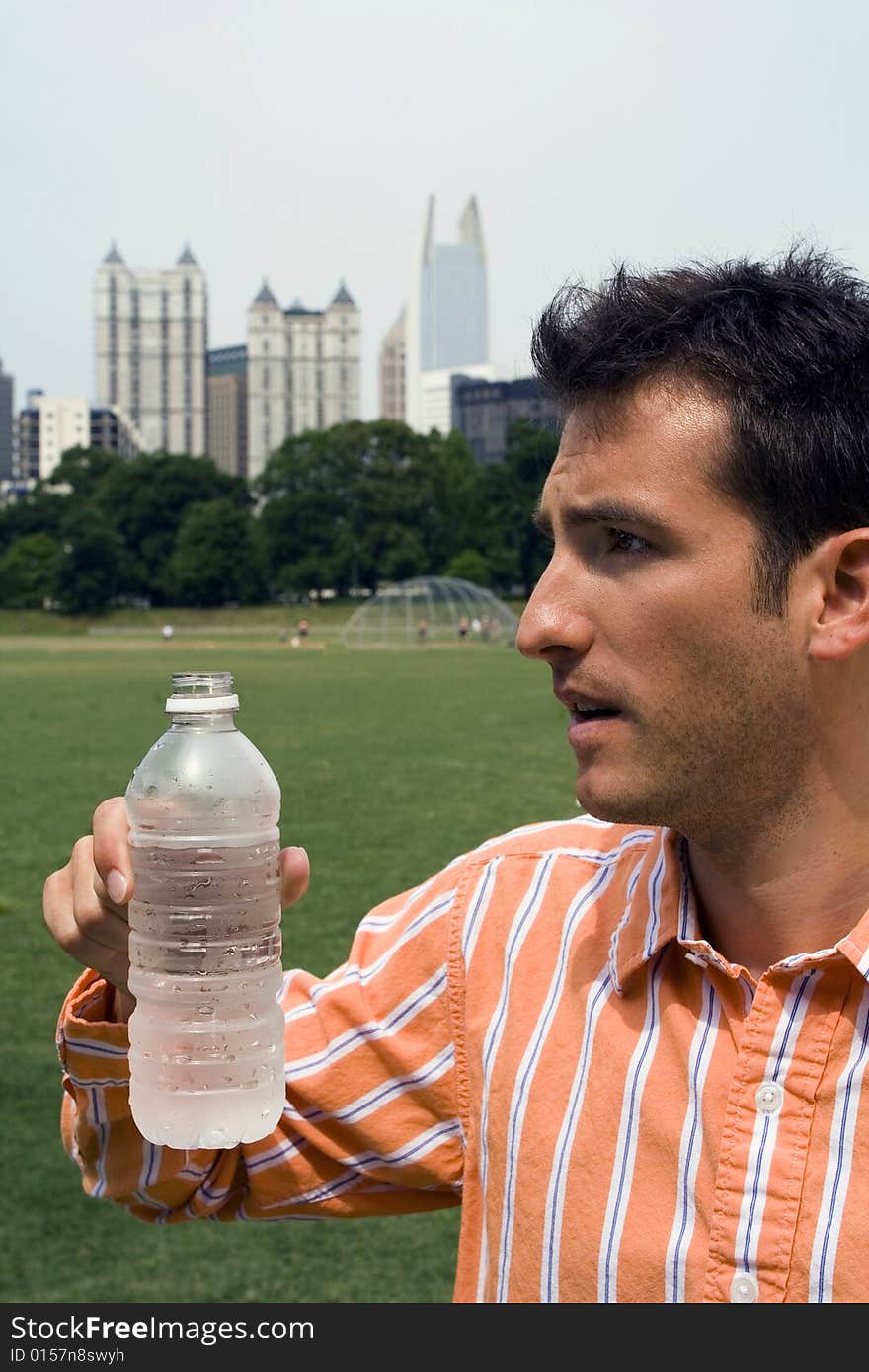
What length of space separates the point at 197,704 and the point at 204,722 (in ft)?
0.30

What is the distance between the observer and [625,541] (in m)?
2.05

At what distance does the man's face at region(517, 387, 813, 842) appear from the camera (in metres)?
2.00

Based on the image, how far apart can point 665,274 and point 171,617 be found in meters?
78.5

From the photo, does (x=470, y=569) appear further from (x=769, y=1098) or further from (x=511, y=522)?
(x=769, y=1098)

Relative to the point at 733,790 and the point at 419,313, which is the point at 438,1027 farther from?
the point at 419,313

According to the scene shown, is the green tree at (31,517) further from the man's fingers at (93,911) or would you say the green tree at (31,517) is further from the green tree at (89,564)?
the man's fingers at (93,911)

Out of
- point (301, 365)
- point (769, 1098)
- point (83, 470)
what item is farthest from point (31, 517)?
point (769, 1098)

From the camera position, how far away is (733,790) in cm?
204

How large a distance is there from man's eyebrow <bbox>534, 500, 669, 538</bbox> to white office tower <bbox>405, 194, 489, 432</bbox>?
177 m

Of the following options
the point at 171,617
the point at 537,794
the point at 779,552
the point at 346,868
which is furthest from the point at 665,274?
the point at 171,617

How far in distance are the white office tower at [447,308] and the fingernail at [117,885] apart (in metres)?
177

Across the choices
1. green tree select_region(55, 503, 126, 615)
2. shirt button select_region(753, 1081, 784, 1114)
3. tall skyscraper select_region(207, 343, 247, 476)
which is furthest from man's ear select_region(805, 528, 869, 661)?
tall skyscraper select_region(207, 343, 247, 476)

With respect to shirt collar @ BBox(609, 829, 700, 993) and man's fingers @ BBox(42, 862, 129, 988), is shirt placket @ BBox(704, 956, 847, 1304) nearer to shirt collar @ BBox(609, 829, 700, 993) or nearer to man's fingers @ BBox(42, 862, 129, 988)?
shirt collar @ BBox(609, 829, 700, 993)

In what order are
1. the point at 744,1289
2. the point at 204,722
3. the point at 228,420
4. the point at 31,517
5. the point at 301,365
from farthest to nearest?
the point at 228,420 → the point at 301,365 → the point at 31,517 → the point at 204,722 → the point at 744,1289
